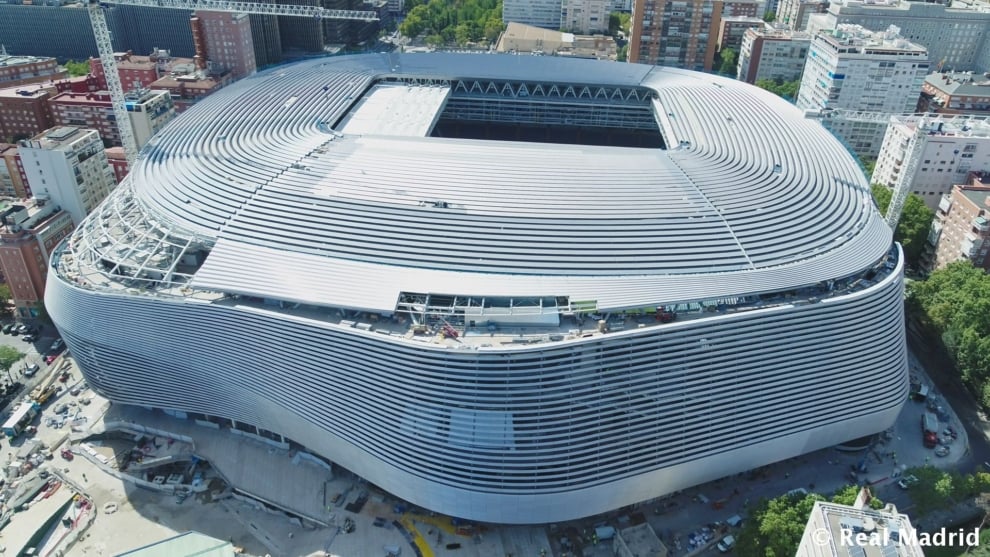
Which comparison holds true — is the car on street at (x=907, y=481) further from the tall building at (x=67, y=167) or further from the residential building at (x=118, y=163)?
the residential building at (x=118, y=163)

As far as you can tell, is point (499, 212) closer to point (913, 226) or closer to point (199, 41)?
point (913, 226)

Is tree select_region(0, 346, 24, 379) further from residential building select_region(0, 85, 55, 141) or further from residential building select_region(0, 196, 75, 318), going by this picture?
residential building select_region(0, 85, 55, 141)

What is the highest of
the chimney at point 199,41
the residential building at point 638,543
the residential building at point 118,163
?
the chimney at point 199,41

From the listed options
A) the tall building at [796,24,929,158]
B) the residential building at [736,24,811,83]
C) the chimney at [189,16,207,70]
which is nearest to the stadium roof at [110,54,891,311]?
the tall building at [796,24,929,158]

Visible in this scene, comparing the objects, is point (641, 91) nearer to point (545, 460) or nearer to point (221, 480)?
point (545, 460)

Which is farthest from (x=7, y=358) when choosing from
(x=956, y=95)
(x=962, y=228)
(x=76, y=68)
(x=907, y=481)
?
(x=956, y=95)

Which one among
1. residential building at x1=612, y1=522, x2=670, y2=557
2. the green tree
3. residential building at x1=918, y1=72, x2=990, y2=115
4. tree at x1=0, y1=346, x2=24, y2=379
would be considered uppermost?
residential building at x1=918, y1=72, x2=990, y2=115

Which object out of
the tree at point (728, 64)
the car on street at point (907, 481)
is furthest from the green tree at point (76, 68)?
the car on street at point (907, 481)
